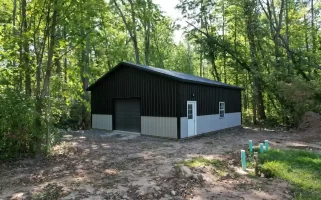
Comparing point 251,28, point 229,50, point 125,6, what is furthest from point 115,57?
point 251,28

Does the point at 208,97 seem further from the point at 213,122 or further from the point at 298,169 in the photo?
the point at 298,169

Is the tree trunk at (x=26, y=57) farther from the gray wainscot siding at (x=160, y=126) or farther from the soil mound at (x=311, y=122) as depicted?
the soil mound at (x=311, y=122)

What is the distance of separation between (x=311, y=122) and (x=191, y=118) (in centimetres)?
720

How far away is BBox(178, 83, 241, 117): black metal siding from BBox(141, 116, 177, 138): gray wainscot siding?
708mm

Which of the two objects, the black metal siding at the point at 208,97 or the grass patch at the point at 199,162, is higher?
the black metal siding at the point at 208,97

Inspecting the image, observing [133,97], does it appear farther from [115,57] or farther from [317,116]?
[115,57]

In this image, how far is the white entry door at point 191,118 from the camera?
38.1 ft

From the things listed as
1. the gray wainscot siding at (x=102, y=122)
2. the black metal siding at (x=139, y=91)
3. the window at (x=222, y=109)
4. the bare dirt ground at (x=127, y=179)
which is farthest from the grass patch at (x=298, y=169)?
the gray wainscot siding at (x=102, y=122)

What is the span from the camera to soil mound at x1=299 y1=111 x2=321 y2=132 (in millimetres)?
12830

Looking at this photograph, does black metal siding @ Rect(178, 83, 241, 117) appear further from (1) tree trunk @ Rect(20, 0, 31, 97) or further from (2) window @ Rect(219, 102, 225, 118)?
(1) tree trunk @ Rect(20, 0, 31, 97)

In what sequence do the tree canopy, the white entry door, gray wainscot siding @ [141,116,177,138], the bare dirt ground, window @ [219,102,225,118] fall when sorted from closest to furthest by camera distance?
the bare dirt ground, the tree canopy, gray wainscot siding @ [141,116,177,138], the white entry door, window @ [219,102,225,118]

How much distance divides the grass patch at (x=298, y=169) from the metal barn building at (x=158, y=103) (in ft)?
Result: 15.6

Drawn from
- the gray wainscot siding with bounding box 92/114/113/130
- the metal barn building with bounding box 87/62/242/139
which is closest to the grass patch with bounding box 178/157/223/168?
the metal barn building with bounding box 87/62/242/139

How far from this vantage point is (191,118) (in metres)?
11.8
